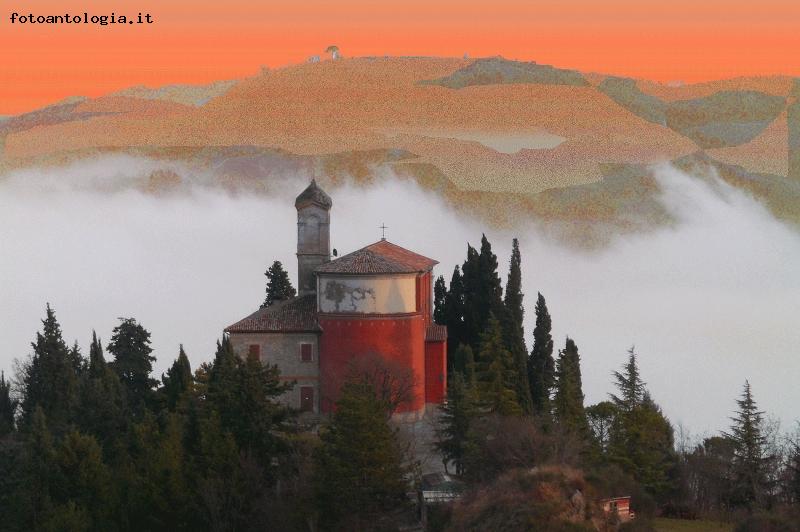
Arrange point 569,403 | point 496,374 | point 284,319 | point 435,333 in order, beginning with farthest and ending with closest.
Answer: point 435,333
point 284,319
point 496,374
point 569,403

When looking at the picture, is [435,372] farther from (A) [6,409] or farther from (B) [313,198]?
(A) [6,409]

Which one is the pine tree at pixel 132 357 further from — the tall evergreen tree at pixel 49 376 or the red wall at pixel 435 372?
the red wall at pixel 435 372

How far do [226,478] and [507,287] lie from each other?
1365 cm

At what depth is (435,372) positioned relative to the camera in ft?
140

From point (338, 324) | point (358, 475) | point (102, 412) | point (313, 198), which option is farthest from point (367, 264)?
point (358, 475)

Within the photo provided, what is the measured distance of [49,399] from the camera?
43094 mm

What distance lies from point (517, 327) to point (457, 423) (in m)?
8.25

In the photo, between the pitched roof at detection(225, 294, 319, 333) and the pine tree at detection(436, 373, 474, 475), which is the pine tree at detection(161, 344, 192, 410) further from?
the pine tree at detection(436, 373, 474, 475)

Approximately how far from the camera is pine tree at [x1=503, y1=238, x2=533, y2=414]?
42.2m

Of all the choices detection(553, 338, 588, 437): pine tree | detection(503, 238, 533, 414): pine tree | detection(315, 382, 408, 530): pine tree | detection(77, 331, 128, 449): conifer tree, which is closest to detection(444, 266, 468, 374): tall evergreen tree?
detection(503, 238, 533, 414): pine tree

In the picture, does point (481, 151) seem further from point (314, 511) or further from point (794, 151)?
point (314, 511)

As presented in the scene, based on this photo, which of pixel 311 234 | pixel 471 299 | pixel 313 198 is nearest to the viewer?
pixel 313 198

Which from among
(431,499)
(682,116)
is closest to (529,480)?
(431,499)

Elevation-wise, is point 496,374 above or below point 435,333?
below
